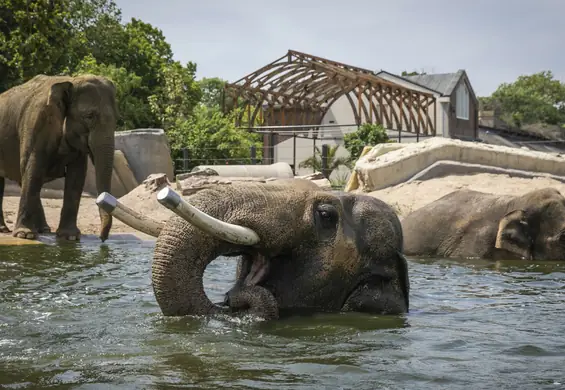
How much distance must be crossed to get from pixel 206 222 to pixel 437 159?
1299cm

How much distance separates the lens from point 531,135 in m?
61.8

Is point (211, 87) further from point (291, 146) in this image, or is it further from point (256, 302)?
point (256, 302)

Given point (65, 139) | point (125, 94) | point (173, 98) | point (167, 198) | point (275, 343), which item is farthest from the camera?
point (173, 98)

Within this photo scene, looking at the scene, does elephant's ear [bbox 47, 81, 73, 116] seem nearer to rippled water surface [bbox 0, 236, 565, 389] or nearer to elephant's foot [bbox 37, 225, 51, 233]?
elephant's foot [bbox 37, 225, 51, 233]

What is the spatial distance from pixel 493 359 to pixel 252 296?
148 centimetres

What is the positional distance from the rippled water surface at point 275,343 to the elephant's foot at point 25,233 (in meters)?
4.13

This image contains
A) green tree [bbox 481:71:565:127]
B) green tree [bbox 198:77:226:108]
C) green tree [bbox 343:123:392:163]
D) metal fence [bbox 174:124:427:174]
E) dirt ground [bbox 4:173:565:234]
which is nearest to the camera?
dirt ground [bbox 4:173:565:234]

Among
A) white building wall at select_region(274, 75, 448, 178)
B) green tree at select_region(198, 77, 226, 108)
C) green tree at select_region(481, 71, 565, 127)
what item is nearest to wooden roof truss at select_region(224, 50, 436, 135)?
white building wall at select_region(274, 75, 448, 178)

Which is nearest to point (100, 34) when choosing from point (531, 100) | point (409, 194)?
point (409, 194)

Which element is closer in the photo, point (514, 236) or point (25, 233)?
point (514, 236)

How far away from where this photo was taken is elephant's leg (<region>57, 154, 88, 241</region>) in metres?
12.5

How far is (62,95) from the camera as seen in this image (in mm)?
12359

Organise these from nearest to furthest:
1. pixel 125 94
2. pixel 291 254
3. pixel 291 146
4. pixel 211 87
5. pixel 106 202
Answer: pixel 106 202, pixel 291 254, pixel 125 94, pixel 291 146, pixel 211 87

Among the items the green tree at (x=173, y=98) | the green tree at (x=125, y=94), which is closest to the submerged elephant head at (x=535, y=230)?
the green tree at (x=173, y=98)
